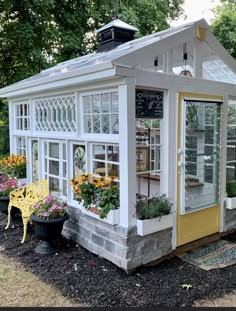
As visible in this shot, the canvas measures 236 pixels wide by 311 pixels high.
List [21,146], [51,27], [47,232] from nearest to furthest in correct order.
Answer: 1. [47,232]
2. [21,146]
3. [51,27]

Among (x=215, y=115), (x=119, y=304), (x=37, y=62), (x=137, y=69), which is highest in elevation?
(x=37, y=62)

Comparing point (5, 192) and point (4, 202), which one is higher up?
point (5, 192)

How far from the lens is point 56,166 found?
4.62 meters

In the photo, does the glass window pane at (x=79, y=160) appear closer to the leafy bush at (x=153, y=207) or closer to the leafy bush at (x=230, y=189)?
the leafy bush at (x=153, y=207)

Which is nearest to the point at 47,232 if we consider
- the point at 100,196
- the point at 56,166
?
the point at 100,196

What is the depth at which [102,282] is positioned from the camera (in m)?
3.05

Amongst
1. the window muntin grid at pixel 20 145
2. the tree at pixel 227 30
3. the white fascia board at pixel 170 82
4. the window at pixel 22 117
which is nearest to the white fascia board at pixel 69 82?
the white fascia board at pixel 170 82

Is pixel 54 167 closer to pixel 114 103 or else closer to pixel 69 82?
pixel 69 82

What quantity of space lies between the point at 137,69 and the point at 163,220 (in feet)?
5.47

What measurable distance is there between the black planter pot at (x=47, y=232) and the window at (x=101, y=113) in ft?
3.94

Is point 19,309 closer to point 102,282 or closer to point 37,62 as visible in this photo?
point 102,282

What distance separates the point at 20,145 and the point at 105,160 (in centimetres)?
276

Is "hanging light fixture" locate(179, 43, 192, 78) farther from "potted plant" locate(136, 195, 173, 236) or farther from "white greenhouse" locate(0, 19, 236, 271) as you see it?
"potted plant" locate(136, 195, 173, 236)

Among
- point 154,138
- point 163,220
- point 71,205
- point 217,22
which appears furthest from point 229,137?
point 217,22
